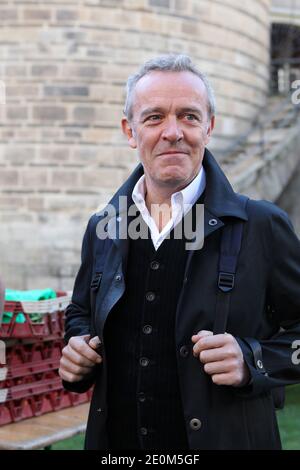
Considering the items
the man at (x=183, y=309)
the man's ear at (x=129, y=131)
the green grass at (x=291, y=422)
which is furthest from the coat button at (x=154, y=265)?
the green grass at (x=291, y=422)

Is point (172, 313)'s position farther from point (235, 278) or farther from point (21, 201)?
point (21, 201)

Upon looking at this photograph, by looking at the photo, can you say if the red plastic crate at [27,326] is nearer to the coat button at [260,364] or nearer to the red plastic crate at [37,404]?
the red plastic crate at [37,404]

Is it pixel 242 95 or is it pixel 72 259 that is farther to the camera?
pixel 242 95

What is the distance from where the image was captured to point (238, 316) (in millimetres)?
2086

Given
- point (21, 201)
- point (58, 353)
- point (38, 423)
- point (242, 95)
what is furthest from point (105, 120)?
point (38, 423)

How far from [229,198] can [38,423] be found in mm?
3093

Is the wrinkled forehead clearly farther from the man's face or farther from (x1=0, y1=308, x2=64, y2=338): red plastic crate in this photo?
(x1=0, y1=308, x2=64, y2=338): red plastic crate

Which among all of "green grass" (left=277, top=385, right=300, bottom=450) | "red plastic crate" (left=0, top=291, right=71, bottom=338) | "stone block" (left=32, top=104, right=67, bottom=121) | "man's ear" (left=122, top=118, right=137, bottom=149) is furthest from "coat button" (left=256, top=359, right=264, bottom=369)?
"stone block" (left=32, top=104, right=67, bottom=121)

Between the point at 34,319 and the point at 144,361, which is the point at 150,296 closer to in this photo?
the point at 144,361

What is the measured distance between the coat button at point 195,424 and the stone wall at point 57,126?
9.70 m

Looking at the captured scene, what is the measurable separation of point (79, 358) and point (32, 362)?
3.18 meters

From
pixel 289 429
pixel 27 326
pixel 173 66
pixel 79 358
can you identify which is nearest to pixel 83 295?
pixel 79 358

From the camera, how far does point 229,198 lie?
2.23m

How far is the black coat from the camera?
2043 millimetres
